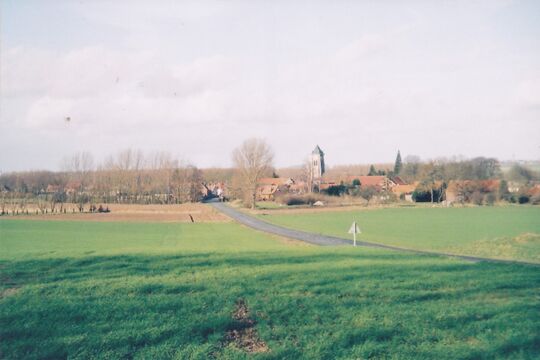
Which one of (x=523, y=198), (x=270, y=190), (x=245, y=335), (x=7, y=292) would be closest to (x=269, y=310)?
(x=245, y=335)

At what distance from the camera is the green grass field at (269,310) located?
7484mm

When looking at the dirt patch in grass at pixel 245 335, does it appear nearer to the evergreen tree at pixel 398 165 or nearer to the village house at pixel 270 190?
the village house at pixel 270 190

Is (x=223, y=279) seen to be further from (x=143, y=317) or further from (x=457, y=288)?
(x=457, y=288)

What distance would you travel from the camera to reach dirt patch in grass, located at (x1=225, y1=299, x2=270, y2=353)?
7.54 metres

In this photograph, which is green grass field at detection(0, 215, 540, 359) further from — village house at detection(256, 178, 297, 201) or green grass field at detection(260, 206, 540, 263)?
village house at detection(256, 178, 297, 201)

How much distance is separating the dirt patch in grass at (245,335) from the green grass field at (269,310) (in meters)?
0.11

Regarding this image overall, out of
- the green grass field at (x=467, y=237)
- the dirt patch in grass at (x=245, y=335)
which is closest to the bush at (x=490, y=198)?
the green grass field at (x=467, y=237)

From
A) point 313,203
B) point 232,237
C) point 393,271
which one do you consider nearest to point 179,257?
point 393,271

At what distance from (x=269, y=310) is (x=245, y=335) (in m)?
1.16

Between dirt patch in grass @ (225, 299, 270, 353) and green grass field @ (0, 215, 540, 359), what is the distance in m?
0.11

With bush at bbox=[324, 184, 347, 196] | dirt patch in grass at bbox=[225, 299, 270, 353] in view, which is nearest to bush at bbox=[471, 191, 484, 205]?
bush at bbox=[324, 184, 347, 196]

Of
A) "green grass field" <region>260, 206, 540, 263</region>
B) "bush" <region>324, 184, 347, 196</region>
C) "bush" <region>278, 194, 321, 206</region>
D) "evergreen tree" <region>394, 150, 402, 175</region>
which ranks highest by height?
"evergreen tree" <region>394, 150, 402, 175</region>

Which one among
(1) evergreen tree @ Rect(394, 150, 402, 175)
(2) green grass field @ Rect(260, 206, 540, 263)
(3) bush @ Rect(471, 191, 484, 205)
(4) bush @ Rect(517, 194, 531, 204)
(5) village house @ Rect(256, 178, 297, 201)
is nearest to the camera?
(2) green grass field @ Rect(260, 206, 540, 263)

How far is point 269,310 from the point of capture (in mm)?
9109
